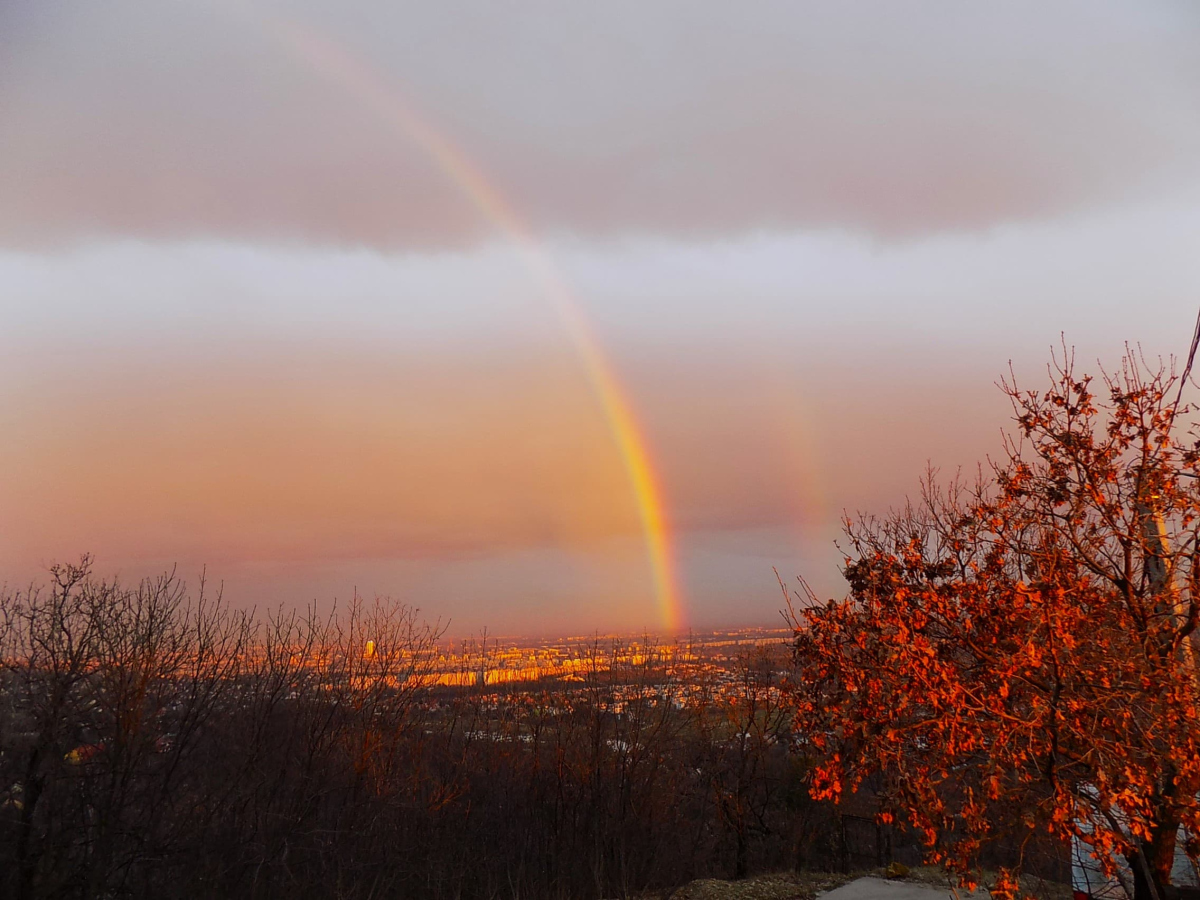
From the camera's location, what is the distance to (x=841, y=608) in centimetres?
758

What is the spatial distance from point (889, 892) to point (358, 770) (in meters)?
11.2

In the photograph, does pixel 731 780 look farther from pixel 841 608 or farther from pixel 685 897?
pixel 841 608

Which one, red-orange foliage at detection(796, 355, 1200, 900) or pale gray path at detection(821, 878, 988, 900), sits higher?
red-orange foliage at detection(796, 355, 1200, 900)

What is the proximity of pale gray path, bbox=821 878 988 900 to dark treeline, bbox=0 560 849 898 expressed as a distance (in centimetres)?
411

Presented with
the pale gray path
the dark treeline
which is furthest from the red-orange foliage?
the pale gray path

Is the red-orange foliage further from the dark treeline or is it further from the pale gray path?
the pale gray path

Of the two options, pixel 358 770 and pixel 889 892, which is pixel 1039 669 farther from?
pixel 358 770

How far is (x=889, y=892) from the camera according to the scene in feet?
49.6

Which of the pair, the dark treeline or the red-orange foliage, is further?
the dark treeline

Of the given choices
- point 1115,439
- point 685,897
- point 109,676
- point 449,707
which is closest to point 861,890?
point 685,897

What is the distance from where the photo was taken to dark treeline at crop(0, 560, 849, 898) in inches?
367

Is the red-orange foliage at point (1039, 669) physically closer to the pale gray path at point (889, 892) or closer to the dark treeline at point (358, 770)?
the dark treeline at point (358, 770)

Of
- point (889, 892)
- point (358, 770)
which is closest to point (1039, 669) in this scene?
point (889, 892)

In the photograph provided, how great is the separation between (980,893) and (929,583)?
10.6 meters
